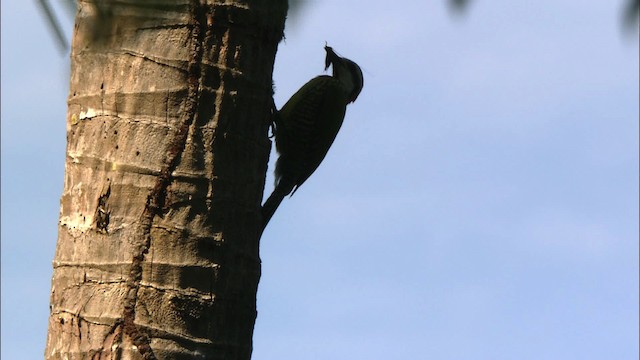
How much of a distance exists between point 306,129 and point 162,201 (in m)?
3.25

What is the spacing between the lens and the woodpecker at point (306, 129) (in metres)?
5.71

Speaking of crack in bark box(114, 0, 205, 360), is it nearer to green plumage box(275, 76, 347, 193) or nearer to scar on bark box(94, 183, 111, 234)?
scar on bark box(94, 183, 111, 234)

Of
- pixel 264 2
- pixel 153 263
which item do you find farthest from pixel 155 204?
pixel 264 2

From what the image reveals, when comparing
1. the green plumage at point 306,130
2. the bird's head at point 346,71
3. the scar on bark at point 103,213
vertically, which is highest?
the bird's head at point 346,71

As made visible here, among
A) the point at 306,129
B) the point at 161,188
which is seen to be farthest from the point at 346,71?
the point at 161,188

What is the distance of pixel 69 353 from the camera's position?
2.55 m

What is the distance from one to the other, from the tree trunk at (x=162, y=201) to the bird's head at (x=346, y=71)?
3850 millimetres

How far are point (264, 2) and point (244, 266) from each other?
2.66ft

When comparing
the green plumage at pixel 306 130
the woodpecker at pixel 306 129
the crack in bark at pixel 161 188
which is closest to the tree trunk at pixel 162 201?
the crack in bark at pixel 161 188

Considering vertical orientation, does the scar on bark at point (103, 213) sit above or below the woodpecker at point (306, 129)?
below

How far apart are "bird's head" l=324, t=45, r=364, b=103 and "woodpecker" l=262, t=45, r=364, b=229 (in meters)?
A: 0.32

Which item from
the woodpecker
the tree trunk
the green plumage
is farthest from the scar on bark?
the green plumage

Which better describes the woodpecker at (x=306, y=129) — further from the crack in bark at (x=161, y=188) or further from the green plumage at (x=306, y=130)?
the crack in bark at (x=161, y=188)

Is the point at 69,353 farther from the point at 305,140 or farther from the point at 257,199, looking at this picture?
the point at 305,140
